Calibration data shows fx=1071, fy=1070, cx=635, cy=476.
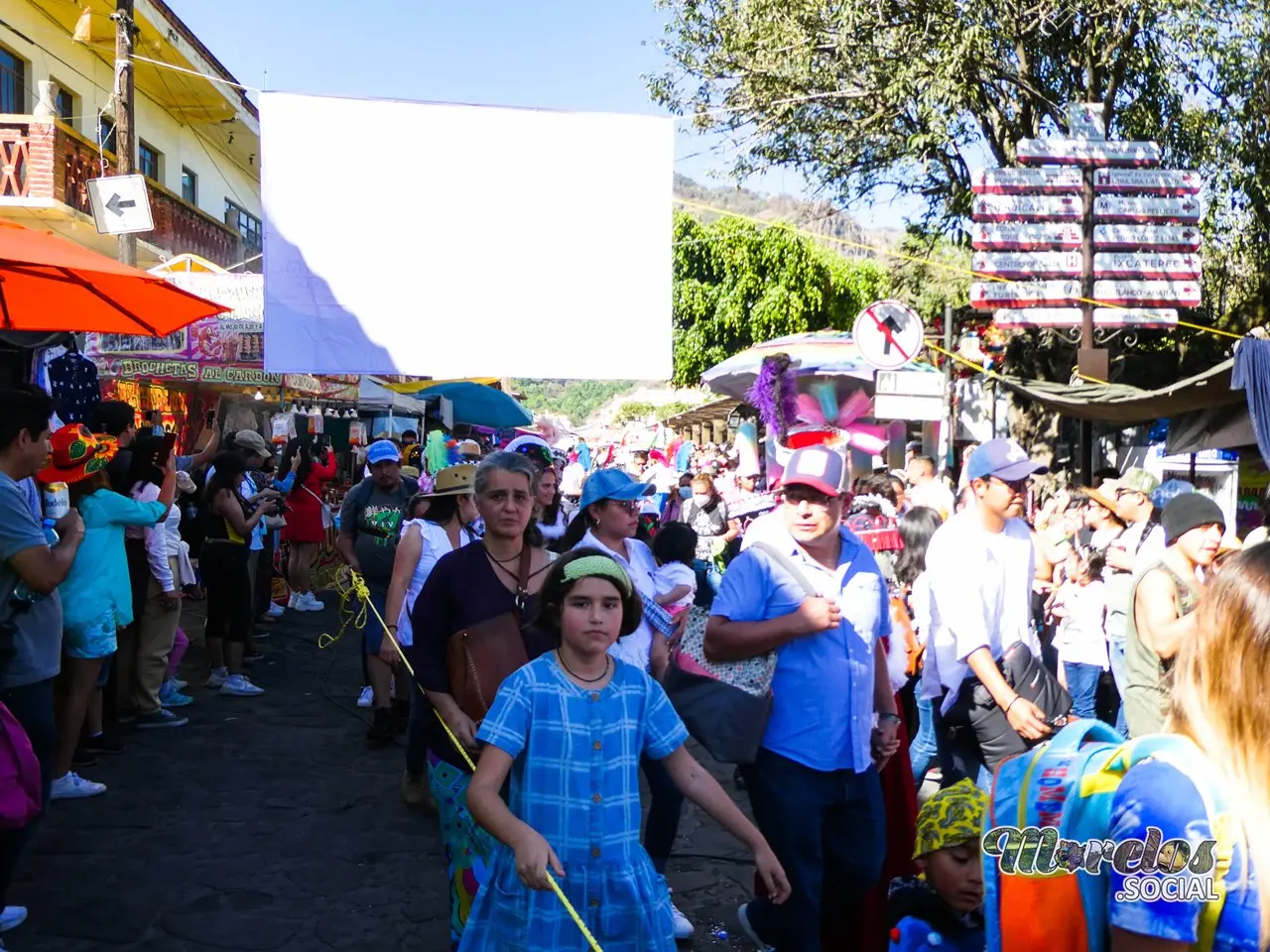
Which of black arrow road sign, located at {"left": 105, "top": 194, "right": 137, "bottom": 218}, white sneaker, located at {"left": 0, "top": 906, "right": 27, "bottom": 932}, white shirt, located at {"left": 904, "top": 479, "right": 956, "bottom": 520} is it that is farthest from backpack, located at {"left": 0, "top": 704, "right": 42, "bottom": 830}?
black arrow road sign, located at {"left": 105, "top": 194, "right": 137, "bottom": 218}

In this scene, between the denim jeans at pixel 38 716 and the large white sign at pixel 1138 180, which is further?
the large white sign at pixel 1138 180

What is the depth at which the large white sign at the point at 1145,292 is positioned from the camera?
12648 millimetres

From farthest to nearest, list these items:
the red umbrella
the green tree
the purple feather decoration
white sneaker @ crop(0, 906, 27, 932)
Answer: the green tree → the purple feather decoration → the red umbrella → white sneaker @ crop(0, 906, 27, 932)

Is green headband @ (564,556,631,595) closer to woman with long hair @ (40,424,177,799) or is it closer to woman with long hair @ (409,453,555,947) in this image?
woman with long hair @ (409,453,555,947)

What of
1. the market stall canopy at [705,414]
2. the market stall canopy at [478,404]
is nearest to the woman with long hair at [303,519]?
the market stall canopy at [478,404]

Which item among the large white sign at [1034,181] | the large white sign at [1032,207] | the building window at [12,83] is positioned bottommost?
the large white sign at [1032,207]

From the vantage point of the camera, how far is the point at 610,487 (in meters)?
4.50

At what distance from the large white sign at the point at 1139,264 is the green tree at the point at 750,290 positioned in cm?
2283

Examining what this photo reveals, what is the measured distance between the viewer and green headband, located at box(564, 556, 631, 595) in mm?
2891

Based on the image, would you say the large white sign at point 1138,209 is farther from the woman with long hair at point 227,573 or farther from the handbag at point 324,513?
the woman with long hair at point 227,573

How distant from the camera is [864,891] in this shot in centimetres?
360

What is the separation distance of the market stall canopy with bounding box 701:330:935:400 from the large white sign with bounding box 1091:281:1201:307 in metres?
2.66

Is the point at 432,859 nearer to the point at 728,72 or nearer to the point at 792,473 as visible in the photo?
the point at 792,473

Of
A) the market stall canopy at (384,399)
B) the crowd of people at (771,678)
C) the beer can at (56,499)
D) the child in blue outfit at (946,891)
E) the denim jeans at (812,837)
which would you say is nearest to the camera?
the crowd of people at (771,678)
